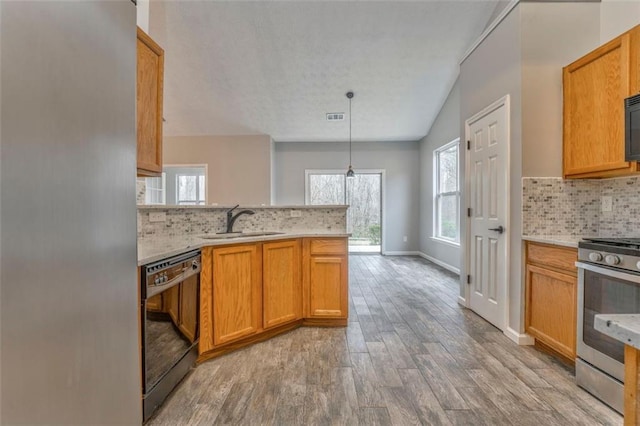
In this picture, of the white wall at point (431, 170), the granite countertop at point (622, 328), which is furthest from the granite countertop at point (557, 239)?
the white wall at point (431, 170)

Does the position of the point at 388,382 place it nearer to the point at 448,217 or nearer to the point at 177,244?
the point at 177,244

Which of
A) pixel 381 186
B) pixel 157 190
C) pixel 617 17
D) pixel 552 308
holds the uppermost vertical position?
pixel 617 17

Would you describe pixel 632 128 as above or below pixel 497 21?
below

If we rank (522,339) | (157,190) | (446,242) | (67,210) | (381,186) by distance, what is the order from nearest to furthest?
(67,210) → (522,339) → (446,242) → (157,190) → (381,186)

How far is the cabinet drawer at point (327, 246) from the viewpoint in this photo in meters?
2.88

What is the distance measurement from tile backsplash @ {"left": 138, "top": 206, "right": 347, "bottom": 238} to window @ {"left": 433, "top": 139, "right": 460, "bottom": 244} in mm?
3187

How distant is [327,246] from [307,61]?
315 centimetres

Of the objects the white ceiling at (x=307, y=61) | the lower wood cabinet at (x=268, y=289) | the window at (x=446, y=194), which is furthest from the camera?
the window at (x=446, y=194)

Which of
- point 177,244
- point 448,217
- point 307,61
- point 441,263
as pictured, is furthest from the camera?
point 448,217

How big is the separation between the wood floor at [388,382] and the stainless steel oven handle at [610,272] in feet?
2.47

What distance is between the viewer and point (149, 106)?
73.3 inches

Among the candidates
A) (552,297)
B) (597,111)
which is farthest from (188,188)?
→ (597,111)

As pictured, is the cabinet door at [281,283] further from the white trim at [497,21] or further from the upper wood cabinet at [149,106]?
the white trim at [497,21]

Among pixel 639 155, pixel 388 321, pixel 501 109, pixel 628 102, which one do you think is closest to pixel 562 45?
pixel 501 109
